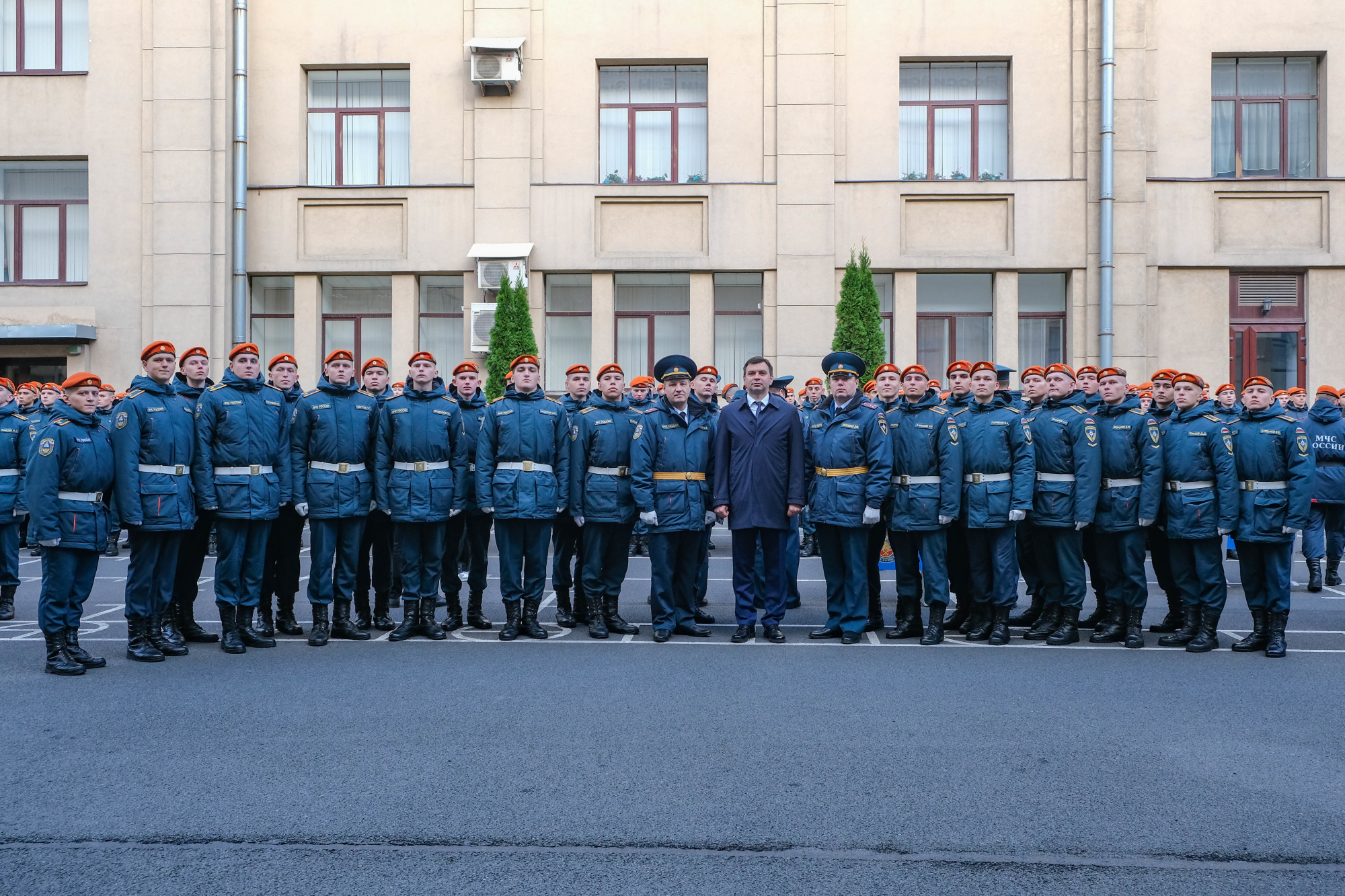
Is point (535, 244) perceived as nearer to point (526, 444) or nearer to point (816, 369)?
point (816, 369)

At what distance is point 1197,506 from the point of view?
929 centimetres

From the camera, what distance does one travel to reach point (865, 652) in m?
9.01

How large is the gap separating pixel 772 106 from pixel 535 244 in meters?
4.83

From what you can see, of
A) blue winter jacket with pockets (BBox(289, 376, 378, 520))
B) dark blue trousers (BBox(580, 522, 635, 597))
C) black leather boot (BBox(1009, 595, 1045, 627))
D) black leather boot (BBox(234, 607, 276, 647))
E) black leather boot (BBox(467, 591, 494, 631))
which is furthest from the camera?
black leather boot (BBox(1009, 595, 1045, 627))

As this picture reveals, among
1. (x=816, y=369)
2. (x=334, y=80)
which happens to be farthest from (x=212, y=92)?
(x=816, y=369)

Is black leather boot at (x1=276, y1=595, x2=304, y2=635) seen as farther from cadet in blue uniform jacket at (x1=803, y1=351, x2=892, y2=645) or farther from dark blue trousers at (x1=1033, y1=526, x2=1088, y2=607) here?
dark blue trousers at (x1=1033, y1=526, x2=1088, y2=607)

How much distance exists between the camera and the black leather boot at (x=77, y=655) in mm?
8284

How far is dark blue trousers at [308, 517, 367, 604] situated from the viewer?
30.7 ft

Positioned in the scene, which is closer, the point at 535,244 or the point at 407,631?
the point at 407,631

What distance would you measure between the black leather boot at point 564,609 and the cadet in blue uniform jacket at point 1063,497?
12.6ft

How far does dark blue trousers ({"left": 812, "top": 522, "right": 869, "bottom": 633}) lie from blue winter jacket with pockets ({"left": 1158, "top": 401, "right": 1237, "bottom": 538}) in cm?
240

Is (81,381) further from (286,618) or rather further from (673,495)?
(673,495)

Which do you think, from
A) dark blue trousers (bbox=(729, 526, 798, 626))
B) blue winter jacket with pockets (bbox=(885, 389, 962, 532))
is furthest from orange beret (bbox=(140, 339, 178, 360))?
blue winter jacket with pockets (bbox=(885, 389, 962, 532))

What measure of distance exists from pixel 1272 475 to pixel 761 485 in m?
3.89
